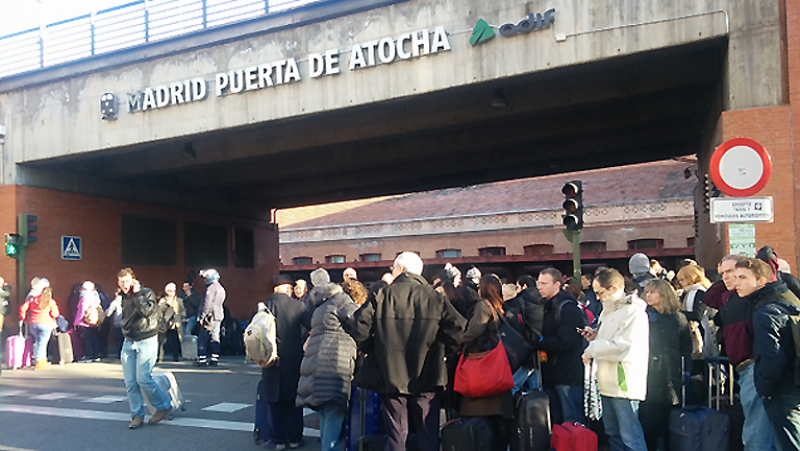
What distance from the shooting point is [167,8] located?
15570 millimetres

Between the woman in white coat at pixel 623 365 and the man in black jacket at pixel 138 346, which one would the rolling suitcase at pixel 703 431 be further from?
the man in black jacket at pixel 138 346

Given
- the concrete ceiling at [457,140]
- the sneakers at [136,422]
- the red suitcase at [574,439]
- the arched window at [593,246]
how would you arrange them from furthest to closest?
1. the arched window at [593,246]
2. the concrete ceiling at [457,140]
3. the sneakers at [136,422]
4. the red suitcase at [574,439]

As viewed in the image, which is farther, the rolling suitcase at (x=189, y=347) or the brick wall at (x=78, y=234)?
the brick wall at (x=78, y=234)

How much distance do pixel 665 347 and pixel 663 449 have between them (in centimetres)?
96

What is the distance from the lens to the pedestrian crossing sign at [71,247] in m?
16.8

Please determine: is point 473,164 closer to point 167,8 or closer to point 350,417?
point 167,8

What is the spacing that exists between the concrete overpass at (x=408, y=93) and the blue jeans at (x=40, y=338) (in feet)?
12.3

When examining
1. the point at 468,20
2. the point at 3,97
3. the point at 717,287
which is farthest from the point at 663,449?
the point at 3,97

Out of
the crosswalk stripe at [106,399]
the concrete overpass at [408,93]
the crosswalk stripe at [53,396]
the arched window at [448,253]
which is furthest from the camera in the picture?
the arched window at [448,253]

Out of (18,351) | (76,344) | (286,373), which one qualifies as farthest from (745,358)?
(76,344)

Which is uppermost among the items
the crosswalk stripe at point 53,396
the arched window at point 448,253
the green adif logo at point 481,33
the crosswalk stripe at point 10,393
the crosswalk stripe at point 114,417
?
the green adif logo at point 481,33

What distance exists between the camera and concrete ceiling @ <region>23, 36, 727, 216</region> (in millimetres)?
12578

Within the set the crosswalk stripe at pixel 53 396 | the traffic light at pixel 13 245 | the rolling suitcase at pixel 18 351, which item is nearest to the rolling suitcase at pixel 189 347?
A: the rolling suitcase at pixel 18 351

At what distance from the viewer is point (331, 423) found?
20.7ft
